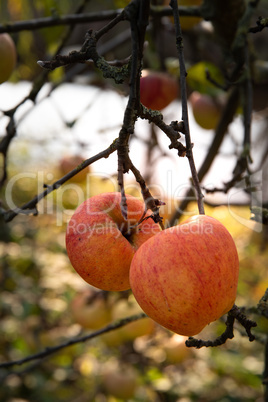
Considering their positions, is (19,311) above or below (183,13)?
below

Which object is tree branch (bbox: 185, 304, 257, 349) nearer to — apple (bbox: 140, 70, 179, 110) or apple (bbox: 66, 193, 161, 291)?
apple (bbox: 66, 193, 161, 291)

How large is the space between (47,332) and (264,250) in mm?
1625

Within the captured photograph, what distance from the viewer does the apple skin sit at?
0.57 metres

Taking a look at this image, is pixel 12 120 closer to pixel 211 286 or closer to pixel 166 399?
pixel 211 286

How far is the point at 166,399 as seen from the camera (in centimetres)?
192

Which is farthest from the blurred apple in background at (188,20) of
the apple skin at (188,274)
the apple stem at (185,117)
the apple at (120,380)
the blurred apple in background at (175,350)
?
the apple at (120,380)

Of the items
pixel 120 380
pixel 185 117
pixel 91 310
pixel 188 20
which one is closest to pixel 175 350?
pixel 120 380

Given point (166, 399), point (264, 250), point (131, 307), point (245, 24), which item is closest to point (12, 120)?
point (245, 24)

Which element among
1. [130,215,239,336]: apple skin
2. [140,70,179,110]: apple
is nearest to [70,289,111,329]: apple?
[140,70,179,110]: apple

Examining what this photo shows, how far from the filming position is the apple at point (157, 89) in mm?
1722

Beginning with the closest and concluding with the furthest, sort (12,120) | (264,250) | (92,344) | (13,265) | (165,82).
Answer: (12,120), (165,82), (92,344), (13,265), (264,250)

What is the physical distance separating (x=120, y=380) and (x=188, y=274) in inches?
64.4

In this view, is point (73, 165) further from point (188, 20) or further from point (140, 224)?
point (140, 224)

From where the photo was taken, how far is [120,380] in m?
2.00
